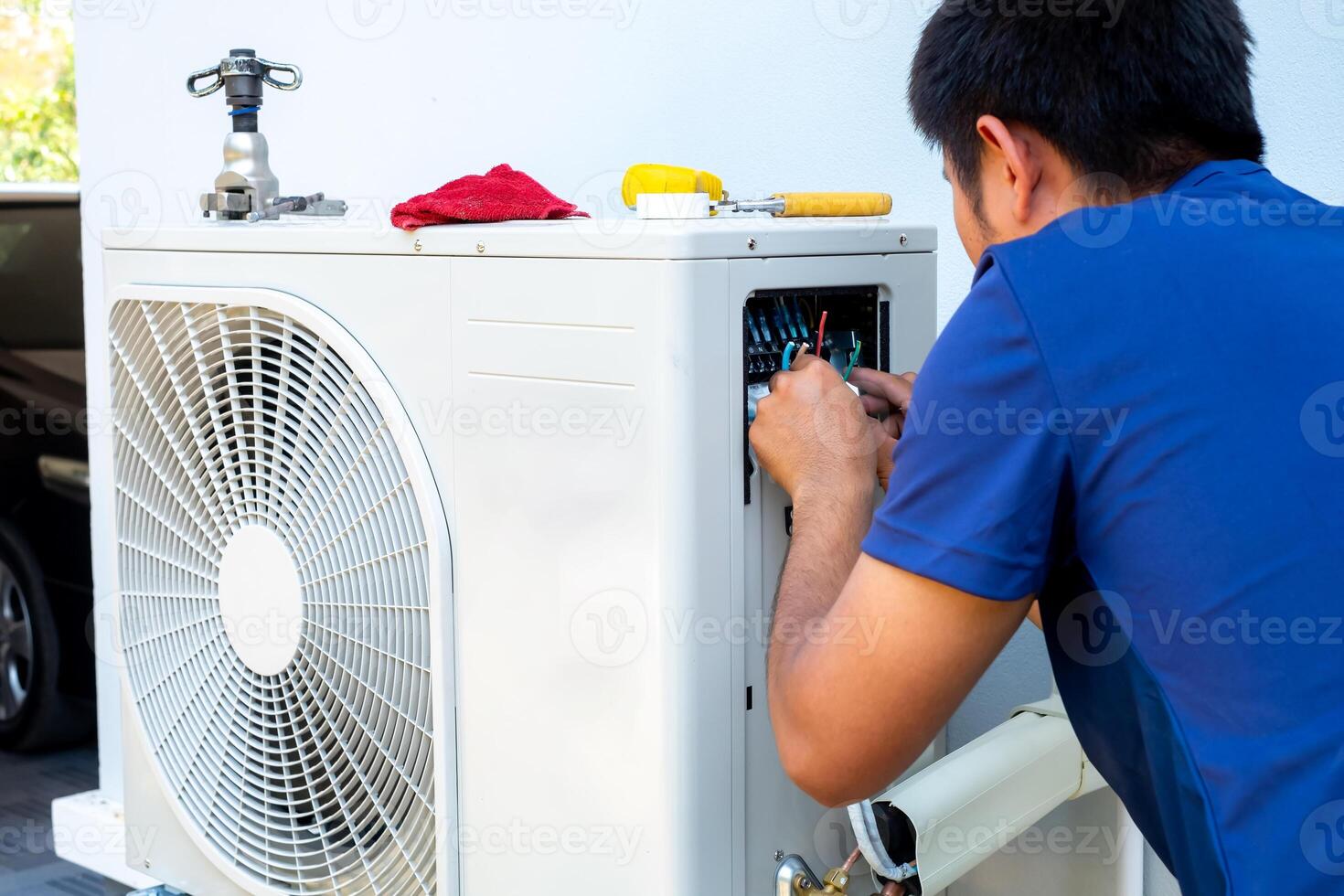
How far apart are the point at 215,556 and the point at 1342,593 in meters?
0.94

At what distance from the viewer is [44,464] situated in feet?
9.72

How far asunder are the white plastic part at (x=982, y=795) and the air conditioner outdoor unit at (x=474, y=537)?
0.09 metres

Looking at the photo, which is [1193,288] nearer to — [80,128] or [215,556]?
[215,556]

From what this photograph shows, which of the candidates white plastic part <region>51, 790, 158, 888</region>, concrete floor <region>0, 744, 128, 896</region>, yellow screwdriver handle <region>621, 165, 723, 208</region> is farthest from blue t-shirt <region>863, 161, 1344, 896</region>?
concrete floor <region>0, 744, 128, 896</region>

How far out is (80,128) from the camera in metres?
2.35

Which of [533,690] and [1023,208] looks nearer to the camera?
[1023,208]

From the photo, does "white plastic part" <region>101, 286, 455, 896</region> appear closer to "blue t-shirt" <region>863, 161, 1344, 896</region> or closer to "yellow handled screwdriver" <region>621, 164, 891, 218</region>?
"yellow handled screwdriver" <region>621, 164, 891, 218</region>

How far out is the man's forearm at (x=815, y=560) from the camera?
918 millimetres

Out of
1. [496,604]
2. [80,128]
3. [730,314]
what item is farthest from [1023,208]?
[80,128]

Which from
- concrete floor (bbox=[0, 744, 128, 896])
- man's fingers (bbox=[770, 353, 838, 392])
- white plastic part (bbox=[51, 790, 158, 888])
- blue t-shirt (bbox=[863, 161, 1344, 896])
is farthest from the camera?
concrete floor (bbox=[0, 744, 128, 896])

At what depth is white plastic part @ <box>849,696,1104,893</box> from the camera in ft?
3.31

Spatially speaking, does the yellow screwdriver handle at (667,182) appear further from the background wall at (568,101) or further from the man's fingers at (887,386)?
the background wall at (568,101)

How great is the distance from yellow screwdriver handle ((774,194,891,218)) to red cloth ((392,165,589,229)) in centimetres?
22

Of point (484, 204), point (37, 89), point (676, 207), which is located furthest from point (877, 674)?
point (37, 89)
